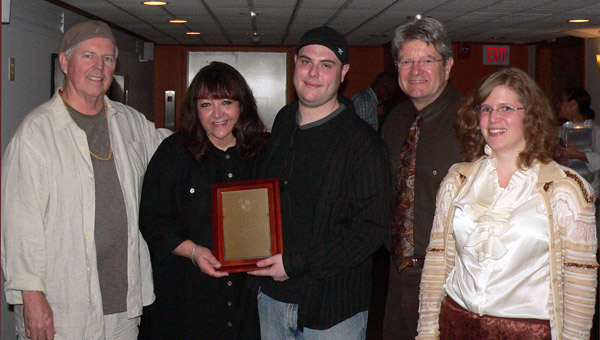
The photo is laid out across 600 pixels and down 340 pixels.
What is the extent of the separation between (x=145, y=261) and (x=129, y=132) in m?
0.64

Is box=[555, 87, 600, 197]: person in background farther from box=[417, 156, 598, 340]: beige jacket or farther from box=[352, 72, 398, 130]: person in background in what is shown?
box=[417, 156, 598, 340]: beige jacket

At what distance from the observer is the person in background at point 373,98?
6.04 m

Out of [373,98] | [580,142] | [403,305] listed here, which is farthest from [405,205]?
[580,142]

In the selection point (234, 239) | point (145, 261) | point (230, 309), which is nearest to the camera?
point (234, 239)

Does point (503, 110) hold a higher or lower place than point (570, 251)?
higher

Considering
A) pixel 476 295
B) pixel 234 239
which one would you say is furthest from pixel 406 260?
pixel 234 239

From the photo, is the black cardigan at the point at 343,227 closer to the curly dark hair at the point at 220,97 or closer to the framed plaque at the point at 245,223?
the framed plaque at the point at 245,223

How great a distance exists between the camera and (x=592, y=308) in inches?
90.2

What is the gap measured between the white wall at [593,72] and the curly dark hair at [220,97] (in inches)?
372

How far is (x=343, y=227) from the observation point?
252cm

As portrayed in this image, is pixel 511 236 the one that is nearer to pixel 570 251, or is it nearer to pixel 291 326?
pixel 570 251

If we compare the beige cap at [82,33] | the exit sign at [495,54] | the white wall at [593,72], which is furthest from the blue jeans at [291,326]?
the exit sign at [495,54]

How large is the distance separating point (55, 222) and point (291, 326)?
1.13m

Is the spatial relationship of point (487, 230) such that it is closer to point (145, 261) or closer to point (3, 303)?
point (145, 261)
